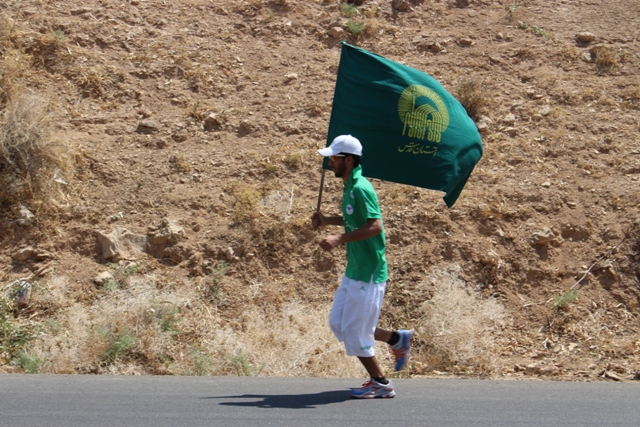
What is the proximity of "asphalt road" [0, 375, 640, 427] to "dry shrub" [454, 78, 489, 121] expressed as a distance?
224 inches

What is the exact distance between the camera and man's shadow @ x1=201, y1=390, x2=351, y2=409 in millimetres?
4871

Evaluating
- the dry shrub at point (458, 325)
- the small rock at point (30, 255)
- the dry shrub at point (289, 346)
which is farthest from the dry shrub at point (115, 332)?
the dry shrub at point (458, 325)

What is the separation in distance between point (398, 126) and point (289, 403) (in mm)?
2472

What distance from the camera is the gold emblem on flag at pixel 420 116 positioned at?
611 centimetres

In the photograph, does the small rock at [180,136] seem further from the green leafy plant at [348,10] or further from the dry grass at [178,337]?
the green leafy plant at [348,10]

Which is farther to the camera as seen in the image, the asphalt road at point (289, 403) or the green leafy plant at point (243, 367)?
the green leafy plant at point (243, 367)

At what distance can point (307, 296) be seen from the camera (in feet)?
26.8

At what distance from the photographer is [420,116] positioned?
612 cm

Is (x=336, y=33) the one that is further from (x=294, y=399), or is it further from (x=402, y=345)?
(x=294, y=399)

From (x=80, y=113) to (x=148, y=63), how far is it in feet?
4.90

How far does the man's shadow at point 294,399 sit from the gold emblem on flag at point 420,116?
221cm

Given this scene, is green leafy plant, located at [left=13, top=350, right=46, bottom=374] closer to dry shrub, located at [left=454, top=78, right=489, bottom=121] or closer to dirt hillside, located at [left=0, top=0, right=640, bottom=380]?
dirt hillside, located at [left=0, top=0, right=640, bottom=380]

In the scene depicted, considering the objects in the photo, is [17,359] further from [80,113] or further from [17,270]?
[80,113]

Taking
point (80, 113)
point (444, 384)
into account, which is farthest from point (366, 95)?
point (80, 113)
